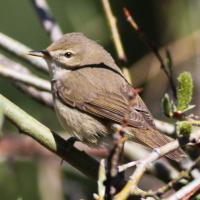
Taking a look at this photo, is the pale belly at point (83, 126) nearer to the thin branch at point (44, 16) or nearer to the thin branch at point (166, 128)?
the thin branch at point (166, 128)

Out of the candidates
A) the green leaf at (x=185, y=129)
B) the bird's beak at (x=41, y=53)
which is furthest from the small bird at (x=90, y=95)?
the green leaf at (x=185, y=129)

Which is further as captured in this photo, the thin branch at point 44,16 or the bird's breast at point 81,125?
the thin branch at point 44,16

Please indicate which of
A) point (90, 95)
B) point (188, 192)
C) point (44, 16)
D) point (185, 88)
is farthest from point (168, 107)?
point (44, 16)

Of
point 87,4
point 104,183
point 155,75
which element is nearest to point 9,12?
point 87,4

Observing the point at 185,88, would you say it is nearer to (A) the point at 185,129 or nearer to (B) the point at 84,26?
(A) the point at 185,129

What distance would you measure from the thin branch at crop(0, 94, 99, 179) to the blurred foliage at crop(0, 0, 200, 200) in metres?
1.54

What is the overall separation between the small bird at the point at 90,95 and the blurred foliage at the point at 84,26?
67 centimetres

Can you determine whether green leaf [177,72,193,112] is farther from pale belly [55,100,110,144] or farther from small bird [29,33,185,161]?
pale belly [55,100,110,144]

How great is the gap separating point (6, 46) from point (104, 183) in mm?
2273

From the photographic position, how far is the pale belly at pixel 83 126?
364 cm

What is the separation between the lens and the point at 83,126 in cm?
366

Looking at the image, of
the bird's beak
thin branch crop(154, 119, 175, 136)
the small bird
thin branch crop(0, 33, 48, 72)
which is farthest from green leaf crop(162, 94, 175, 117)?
thin branch crop(0, 33, 48, 72)

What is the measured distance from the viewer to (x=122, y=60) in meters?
3.49

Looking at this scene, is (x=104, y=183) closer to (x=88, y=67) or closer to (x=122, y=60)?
(x=122, y=60)
